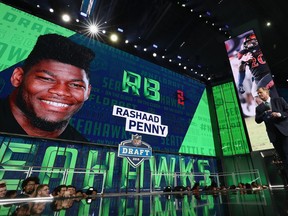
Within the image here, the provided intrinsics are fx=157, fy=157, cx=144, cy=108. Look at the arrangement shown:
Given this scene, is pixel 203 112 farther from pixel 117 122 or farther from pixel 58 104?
pixel 58 104

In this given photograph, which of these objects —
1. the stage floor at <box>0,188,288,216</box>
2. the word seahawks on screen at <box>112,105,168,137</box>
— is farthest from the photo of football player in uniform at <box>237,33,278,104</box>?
the stage floor at <box>0,188,288,216</box>

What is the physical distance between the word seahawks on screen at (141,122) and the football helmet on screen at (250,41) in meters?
4.08

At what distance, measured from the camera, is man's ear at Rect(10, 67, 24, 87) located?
11.9ft

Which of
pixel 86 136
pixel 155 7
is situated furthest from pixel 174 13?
pixel 86 136

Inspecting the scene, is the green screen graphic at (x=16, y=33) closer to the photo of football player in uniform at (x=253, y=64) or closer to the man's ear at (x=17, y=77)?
the man's ear at (x=17, y=77)

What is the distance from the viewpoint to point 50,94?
3848mm

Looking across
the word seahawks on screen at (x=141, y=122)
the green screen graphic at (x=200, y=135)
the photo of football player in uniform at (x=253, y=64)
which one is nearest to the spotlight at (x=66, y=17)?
the word seahawks on screen at (x=141, y=122)

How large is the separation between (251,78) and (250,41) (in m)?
1.36

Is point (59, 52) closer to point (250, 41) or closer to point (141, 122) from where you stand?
point (141, 122)

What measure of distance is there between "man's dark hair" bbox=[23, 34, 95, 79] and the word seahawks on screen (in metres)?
1.50

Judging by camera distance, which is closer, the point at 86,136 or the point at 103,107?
the point at 86,136

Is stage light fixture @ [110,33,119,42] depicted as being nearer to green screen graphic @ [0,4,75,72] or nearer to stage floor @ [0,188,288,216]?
green screen graphic @ [0,4,75,72]

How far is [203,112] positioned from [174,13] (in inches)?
170

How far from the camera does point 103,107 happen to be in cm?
462
